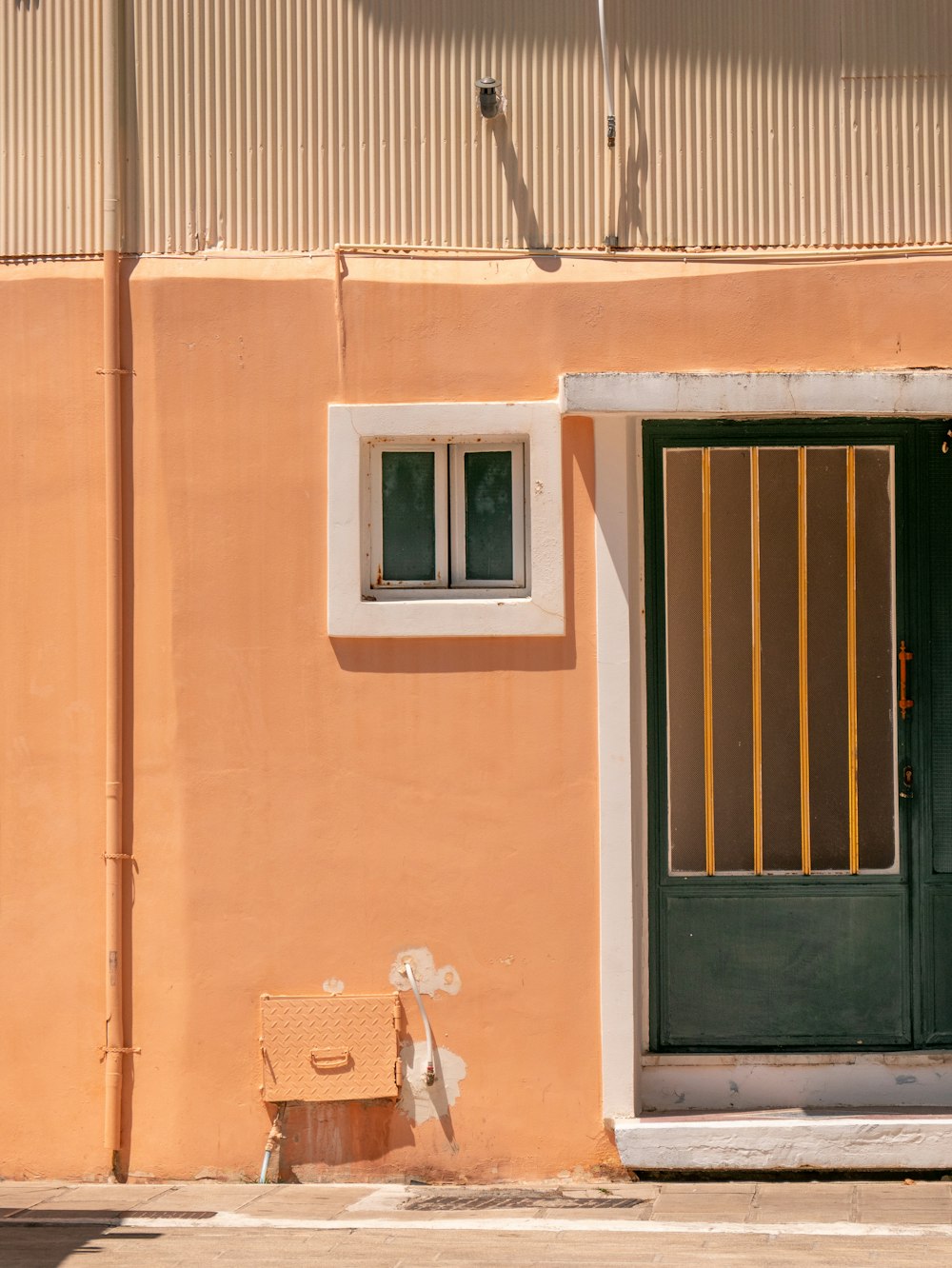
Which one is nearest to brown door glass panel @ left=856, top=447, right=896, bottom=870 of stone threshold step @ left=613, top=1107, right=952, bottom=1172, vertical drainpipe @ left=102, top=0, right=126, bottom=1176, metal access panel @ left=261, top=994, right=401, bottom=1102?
stone threshold step @ left=613, top=1107, right=952, bottom=1172

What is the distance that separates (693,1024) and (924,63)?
13.0 ft

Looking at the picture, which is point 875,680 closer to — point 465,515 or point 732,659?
point 732,659

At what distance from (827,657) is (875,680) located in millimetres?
213

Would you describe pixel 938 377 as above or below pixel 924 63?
below

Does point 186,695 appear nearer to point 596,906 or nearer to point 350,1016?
Result: point 350,1016

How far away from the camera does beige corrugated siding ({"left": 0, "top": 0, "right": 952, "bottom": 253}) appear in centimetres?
592

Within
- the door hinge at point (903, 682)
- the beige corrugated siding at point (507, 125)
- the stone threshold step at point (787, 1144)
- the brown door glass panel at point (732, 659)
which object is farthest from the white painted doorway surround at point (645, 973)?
the door hinge at point (903, 682)

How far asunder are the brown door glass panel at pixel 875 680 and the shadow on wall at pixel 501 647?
1.19 meters

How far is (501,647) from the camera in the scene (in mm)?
5809

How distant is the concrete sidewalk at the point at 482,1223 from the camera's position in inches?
191

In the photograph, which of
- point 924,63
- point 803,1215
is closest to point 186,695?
point 803,1215

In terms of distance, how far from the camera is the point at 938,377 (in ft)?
18.5

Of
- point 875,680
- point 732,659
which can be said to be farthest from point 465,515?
point 875,680

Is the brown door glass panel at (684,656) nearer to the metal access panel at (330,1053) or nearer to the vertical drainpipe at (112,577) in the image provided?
the metal access panel at (330,1053)
